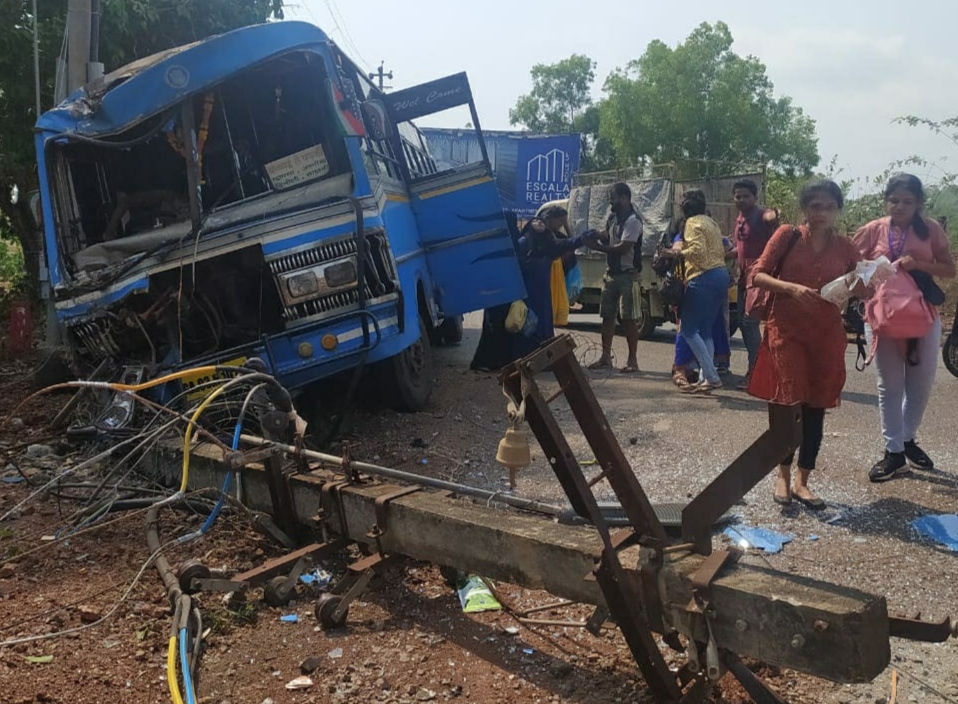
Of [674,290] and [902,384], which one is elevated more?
[674,290]

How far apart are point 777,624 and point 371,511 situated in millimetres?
1733

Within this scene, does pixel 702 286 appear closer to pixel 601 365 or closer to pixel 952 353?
pixel 601 365

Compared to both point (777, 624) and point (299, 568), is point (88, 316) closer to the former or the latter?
point (299, 568)

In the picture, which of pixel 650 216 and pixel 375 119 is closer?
pixel 375 119

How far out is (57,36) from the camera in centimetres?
1016

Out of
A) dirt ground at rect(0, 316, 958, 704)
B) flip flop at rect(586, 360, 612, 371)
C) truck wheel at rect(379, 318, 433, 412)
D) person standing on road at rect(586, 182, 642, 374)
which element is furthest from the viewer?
flip flop at rect(586, 360, 612, 371)

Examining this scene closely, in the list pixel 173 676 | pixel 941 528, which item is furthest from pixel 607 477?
pixel 941 528

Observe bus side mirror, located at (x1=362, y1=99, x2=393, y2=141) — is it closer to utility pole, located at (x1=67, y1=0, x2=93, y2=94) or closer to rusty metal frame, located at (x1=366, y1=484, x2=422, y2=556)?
rusty metal frame, located at (x1=366, y1=484, x2=422, y2=556)

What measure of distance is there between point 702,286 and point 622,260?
123 cm

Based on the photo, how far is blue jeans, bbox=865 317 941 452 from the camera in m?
4.69

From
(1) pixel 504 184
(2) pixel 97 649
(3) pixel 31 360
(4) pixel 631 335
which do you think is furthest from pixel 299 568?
(1) pixel 504 184

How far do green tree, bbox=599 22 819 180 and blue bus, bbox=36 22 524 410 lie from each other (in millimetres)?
37437

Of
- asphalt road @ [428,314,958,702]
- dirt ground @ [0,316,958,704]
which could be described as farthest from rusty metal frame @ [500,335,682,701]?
asphalt road @ [428,314,958,702]

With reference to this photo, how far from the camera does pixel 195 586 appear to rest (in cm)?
311
